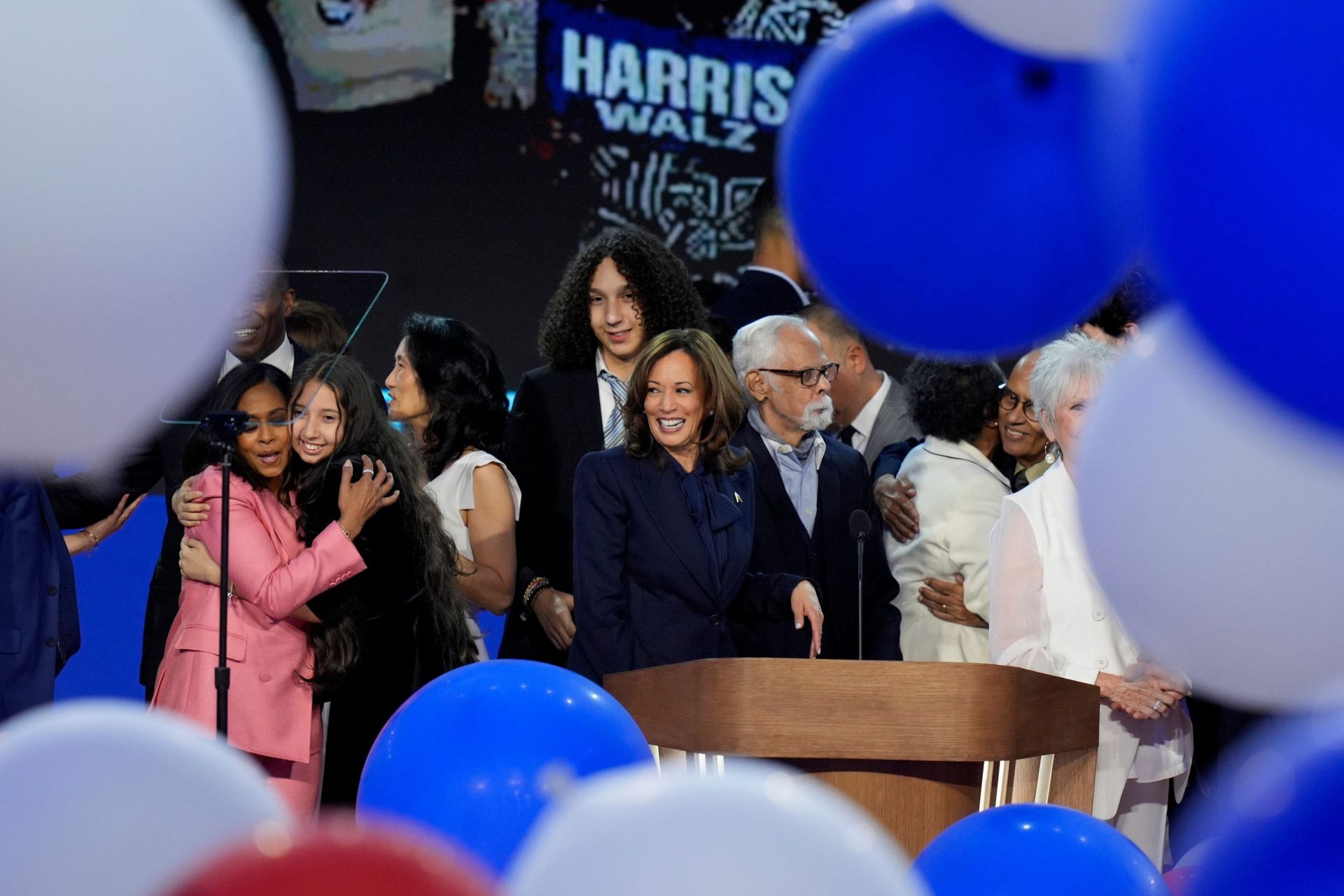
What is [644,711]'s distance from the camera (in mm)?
2791

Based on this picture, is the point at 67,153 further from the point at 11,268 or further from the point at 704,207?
the point at 704,207

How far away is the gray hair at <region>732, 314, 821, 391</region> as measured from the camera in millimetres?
3861

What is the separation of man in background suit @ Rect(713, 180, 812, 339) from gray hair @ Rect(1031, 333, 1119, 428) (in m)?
1.51

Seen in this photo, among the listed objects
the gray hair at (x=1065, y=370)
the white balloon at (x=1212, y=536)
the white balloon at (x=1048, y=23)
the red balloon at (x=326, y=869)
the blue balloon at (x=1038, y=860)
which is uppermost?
the white balloon at (x=1048, y=23)

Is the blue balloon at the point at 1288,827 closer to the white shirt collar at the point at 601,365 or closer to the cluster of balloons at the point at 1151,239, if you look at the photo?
the cluster of balloons at the point at 1151,239

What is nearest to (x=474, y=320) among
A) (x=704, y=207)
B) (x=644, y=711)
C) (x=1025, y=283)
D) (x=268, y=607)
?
(x=704, y=207)

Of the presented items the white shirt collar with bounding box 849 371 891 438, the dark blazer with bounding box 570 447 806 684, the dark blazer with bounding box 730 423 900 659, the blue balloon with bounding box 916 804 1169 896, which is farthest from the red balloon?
the white shirt collar with bounding box 849 371 891 438

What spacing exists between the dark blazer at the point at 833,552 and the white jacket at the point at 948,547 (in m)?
0.07

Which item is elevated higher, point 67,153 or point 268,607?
point 67,153

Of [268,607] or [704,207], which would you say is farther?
[704,207]

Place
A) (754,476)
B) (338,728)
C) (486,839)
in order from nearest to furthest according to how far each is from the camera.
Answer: (486,839), (338,728), (754,476)

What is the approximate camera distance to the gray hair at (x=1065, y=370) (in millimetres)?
3018

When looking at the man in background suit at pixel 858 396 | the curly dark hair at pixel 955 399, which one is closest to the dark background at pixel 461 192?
the man in background suit at pixel 858 396

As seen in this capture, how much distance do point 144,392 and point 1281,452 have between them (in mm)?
670
